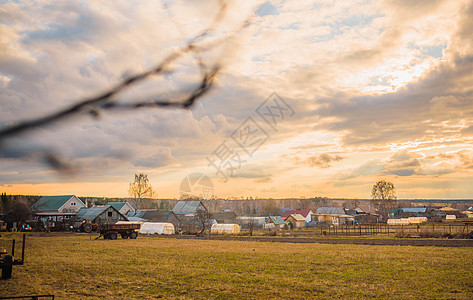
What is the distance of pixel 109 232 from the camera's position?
4412 cm

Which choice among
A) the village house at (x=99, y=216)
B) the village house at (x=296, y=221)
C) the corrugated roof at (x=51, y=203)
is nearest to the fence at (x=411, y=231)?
the village house at (x=296, y=221)

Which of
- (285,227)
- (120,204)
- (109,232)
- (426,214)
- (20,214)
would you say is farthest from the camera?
(426,214)

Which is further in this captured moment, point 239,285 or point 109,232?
point 109,232

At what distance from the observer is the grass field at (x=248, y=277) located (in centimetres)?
1320

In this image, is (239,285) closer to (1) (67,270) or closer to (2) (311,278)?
(2) (311,278)

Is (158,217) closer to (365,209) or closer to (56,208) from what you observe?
(56,208)

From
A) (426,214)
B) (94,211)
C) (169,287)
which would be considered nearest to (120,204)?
(94,211)

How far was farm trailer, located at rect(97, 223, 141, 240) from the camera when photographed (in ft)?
144

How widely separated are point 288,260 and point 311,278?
593cm

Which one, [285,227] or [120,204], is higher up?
[120,204]

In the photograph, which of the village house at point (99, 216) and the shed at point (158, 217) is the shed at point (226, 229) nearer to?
the shed at point (158, 217)

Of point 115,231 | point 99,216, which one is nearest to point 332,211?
point 99,216

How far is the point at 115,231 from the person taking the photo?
44.6 meters

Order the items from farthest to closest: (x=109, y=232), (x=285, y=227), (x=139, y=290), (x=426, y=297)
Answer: (x=285, y=227) → (x=109, y=232) → (x=139, y=290) → (x=426, y=297)
